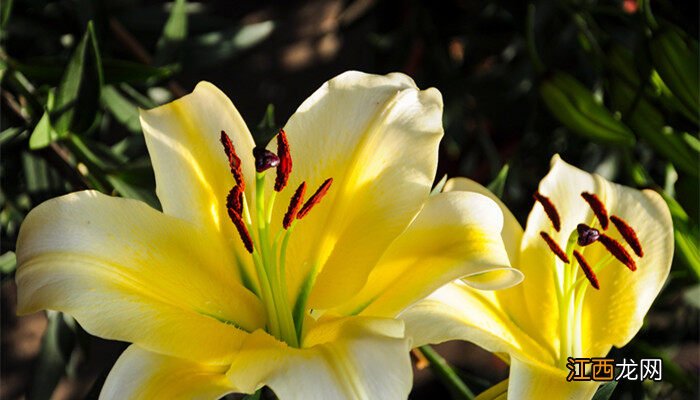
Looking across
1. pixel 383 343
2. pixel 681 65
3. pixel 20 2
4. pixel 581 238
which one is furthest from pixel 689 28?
pixel 20 2

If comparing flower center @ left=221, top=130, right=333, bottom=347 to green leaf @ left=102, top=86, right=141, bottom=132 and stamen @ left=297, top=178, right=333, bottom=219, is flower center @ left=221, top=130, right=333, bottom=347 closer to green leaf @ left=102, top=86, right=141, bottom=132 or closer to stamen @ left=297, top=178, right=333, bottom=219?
stamen @ left=297, top=178, right=333, bottom=219

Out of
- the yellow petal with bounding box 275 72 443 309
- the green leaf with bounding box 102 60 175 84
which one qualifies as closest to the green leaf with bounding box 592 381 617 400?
the yellow petal with bounding box 275 72 443 309

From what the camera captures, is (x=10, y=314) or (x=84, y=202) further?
(x=10, y=314)

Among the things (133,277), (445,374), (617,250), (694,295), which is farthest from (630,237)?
(694,295)

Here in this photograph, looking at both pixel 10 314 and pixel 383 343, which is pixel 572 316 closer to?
pixel 383 343

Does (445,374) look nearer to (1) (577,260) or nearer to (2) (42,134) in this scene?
(1) (577,260)
